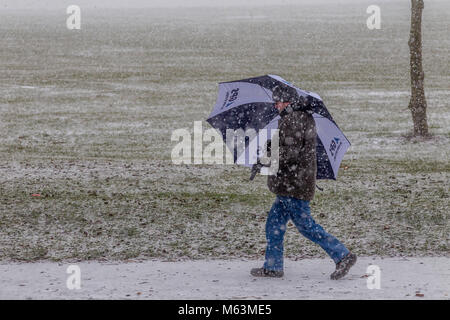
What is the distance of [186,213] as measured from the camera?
9812 millimetres

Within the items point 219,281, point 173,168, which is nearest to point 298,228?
point 219,281

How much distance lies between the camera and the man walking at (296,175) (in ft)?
22.1

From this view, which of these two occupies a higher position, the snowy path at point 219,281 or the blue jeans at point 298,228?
the blue jeans at point 298,228

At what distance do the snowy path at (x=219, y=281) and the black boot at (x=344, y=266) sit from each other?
80 mm

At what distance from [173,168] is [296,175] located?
6.24 m

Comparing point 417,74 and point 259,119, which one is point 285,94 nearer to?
point 259,119

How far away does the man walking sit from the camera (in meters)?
6.75

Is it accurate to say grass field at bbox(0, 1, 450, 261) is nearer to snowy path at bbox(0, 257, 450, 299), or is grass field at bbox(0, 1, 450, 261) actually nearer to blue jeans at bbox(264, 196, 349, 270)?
snowy path at bbox(0, 257, 450, 299)

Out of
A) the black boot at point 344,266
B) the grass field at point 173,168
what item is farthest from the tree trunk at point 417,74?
the black boot at point 344,266

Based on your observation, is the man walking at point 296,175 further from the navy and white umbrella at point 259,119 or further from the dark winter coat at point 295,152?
the navy and white umbrella at point 259,119

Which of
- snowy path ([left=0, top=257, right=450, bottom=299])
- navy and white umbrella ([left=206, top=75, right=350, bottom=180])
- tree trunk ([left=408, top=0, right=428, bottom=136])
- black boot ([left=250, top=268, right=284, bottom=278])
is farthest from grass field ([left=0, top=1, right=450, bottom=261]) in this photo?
navy and white umbrella ([left=206, top=75, right=350, bottom=180])

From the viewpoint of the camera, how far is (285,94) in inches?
268
